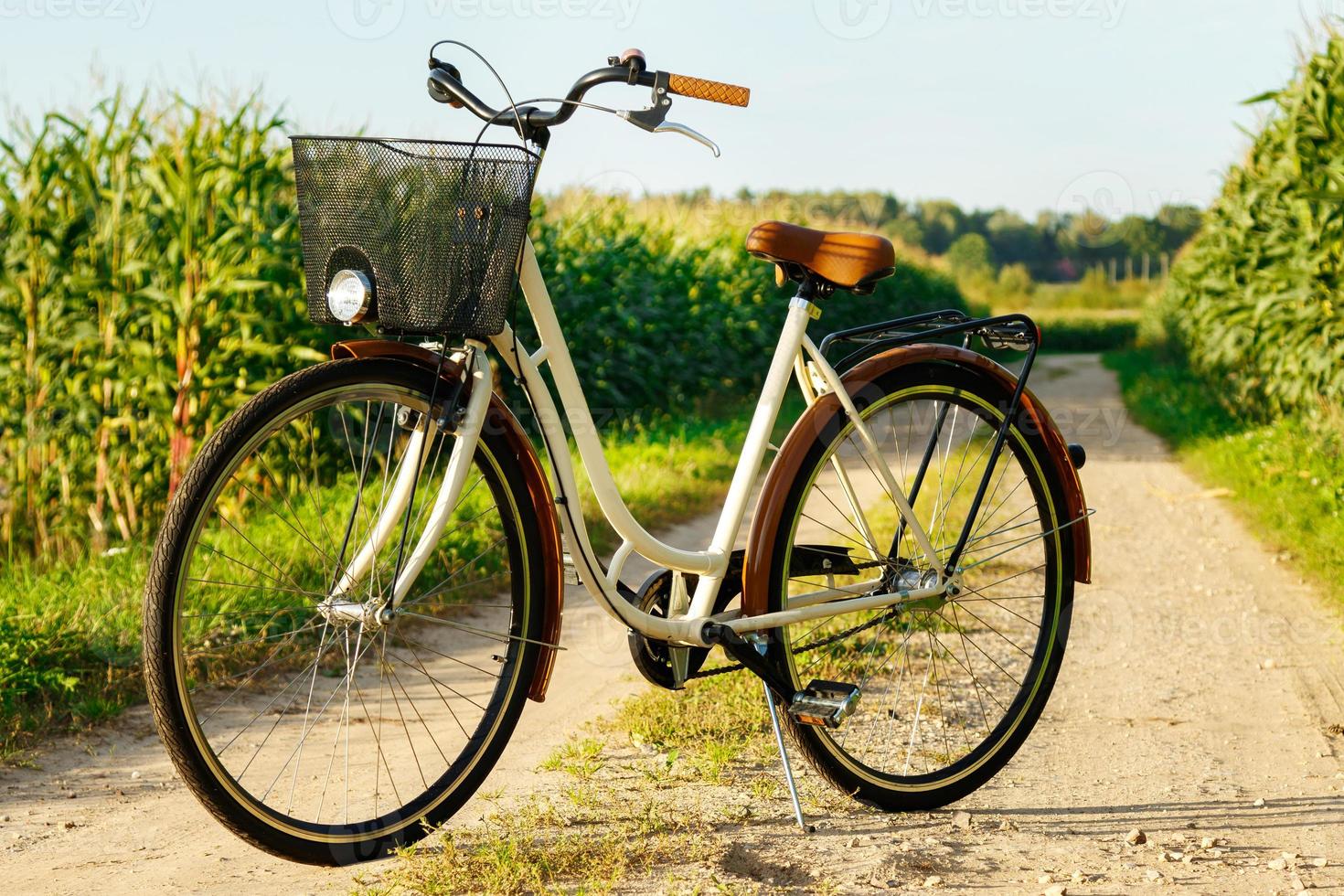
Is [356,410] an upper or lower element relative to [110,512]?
upper

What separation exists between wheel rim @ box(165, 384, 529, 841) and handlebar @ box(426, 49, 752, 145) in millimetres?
613

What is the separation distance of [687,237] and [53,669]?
10531 mm

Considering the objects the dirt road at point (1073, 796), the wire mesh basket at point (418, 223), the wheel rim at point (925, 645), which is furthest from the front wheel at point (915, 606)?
the wire mesh basket at point (418, 223)

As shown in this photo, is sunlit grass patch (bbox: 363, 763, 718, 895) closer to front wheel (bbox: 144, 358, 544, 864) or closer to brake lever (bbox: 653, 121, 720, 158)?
front wheel (bbox: 144, 358, 544, 864)

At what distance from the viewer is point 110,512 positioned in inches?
246

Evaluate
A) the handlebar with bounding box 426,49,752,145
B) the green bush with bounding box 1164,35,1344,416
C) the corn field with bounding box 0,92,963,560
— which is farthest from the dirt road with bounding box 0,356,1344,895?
the green bush with bounding box 1164,35,1344,416

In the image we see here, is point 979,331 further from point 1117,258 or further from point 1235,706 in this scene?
point 1117,258

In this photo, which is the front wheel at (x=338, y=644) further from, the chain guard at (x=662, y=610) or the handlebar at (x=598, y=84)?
the handlebar at (x=598, y=84)

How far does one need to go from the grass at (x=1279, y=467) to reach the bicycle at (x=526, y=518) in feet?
8.76

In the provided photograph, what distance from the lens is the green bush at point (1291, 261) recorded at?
8.08 meters

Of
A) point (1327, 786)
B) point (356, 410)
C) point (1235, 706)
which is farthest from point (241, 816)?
point (356, 410)

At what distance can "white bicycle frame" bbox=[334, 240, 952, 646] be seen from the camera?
2.53 meters

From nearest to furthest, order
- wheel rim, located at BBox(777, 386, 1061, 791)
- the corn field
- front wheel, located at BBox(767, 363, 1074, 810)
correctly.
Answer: front wheel, located at BBox(767, 363, 1074, 810) → wheel rim, located at BBox(777, 386, 1061, 791) → the corn field

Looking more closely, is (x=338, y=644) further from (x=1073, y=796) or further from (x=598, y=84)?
(x=1073, y=796)
